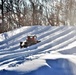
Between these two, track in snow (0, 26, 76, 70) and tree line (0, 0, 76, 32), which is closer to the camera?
track in snow (0, 26, 76, 70)

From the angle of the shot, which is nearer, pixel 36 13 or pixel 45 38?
pixel 45 38

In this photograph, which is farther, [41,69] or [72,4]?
[72,4]

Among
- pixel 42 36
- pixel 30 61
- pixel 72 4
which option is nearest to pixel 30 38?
pixel 42 36

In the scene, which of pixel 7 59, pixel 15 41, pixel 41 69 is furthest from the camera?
pixel 15 41

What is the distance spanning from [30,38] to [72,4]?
31.3ft

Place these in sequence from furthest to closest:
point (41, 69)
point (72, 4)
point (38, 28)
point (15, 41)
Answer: point (72, 4)
point (38, 28)
point (15, 41)
point (41, 69)

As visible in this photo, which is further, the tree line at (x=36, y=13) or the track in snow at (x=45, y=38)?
the tree line at (x=36, y=13)

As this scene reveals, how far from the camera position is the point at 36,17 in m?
14.2

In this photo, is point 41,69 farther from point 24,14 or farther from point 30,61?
point 24,14

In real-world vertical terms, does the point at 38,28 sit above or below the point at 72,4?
below

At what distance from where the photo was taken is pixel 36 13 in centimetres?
1417

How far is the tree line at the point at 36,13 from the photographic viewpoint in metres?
13.8

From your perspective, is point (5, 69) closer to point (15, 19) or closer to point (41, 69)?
point (41, 69)

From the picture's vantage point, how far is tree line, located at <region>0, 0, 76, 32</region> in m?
13.8
